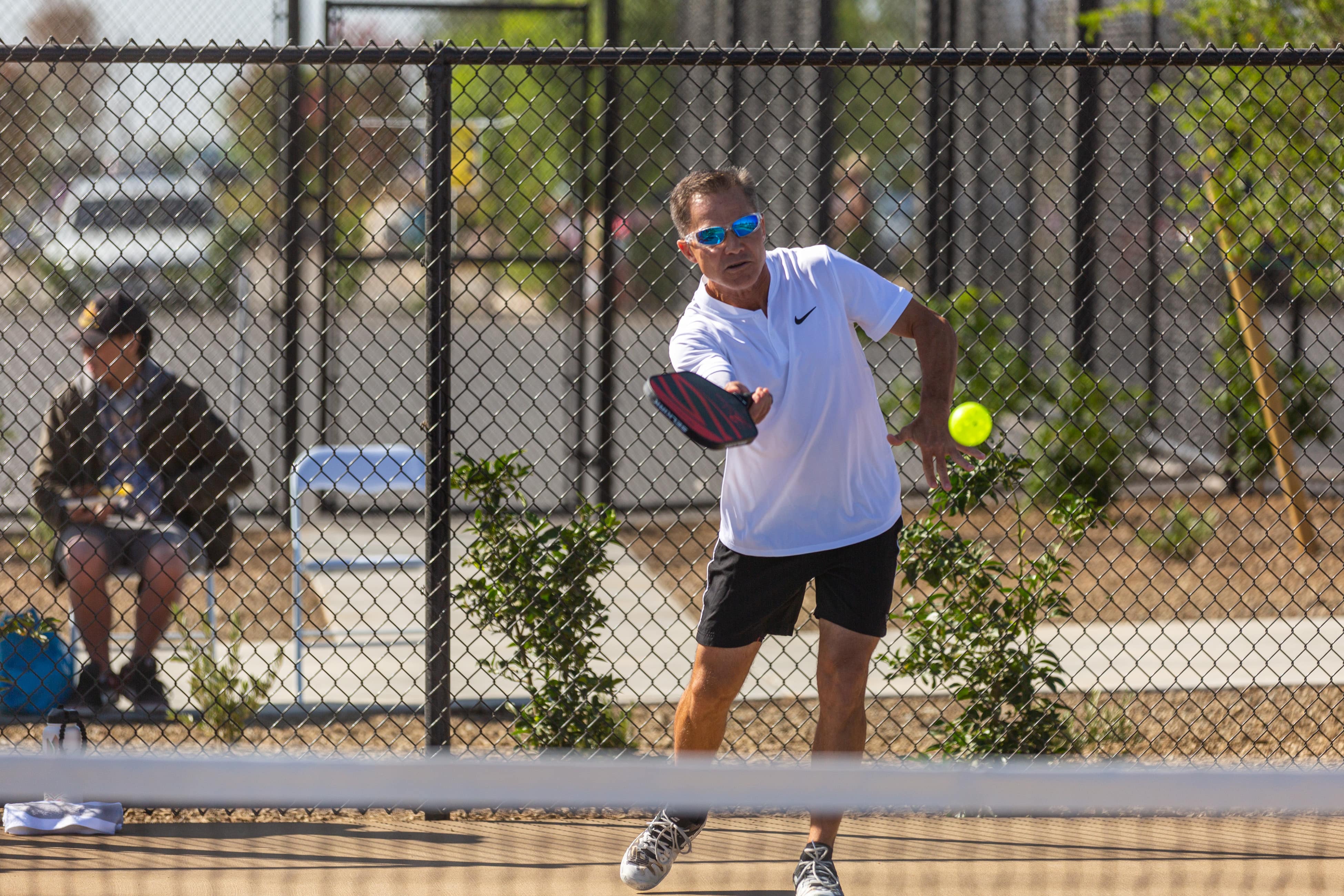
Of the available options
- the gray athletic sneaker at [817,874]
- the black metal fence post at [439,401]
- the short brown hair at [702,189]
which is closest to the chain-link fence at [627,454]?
the black metal fence post at [439,401]

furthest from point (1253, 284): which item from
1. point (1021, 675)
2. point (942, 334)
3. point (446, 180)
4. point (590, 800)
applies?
point (590, 800)

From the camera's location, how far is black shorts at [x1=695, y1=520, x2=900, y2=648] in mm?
3020

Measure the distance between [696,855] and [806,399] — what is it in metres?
1.29

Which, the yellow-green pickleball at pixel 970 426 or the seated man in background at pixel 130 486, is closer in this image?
the yellow-green pickleball at pixel 970 426

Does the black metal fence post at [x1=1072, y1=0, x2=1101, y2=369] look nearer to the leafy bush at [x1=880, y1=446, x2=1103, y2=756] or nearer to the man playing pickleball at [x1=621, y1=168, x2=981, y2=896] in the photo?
the leafy bush at [x1=880, y1=446, x2=1103, y2=756]

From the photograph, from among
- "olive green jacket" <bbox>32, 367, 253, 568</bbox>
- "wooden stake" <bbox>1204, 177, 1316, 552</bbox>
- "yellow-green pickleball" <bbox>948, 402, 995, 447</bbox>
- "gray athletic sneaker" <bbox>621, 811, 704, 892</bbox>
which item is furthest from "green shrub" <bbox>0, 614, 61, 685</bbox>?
"wooden stake" <bbox>1204, 177, 1316, 552</bbox>

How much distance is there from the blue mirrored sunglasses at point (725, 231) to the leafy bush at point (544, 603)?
1.18 m

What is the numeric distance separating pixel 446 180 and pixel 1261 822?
2829 mm

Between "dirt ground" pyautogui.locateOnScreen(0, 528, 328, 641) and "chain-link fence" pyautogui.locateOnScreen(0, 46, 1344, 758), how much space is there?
0.03m

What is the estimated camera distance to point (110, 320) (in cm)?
442

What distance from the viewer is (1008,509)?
25.2 feet

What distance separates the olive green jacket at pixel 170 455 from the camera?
4469 millimetres

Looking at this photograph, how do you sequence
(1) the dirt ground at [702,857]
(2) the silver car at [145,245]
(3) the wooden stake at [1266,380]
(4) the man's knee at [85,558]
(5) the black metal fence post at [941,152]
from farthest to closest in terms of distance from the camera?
1. (2) the silver car at [145,245]
2. (5) the black metal fence post at [941,152]
3. (3) the wooden stake at [1266,380]
4. (4) the man's knee at [85,558]
5. (1) the dirt ground at [702,857]

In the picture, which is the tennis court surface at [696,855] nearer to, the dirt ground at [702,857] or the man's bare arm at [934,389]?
the dirt ground at [702,857]
